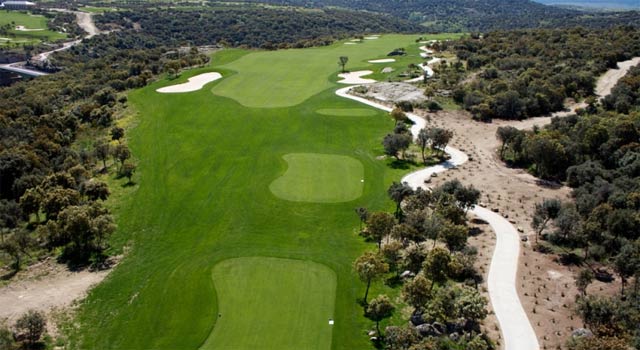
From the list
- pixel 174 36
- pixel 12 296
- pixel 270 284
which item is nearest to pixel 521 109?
pixel 270 284

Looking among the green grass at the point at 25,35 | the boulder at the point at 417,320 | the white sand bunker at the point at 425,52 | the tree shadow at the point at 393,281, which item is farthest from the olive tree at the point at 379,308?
the green grass at the point at 25,35

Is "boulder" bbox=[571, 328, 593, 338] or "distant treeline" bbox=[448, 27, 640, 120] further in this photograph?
"distant treeline" bbox=[448, 27, 640, 120]

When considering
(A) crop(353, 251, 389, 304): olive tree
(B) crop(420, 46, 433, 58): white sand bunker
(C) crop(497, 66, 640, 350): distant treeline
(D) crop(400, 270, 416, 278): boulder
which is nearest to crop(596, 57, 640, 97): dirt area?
(C) crop(497, 66, 640, 350): distant treeline

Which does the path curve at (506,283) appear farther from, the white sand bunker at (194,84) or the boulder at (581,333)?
the white sand bunker at (194,84)

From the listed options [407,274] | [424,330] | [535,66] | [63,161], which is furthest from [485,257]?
[535,66]

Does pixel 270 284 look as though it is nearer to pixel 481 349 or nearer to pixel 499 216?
pixel 481 349

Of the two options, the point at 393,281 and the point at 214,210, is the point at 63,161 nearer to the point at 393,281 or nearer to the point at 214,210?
the point at 214,210

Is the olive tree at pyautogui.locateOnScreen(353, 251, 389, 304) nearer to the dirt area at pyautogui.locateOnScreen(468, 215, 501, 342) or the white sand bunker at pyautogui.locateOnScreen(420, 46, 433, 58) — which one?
the dirt area at pyautogui.locateOnScreen(468, 215, 501, 342)
